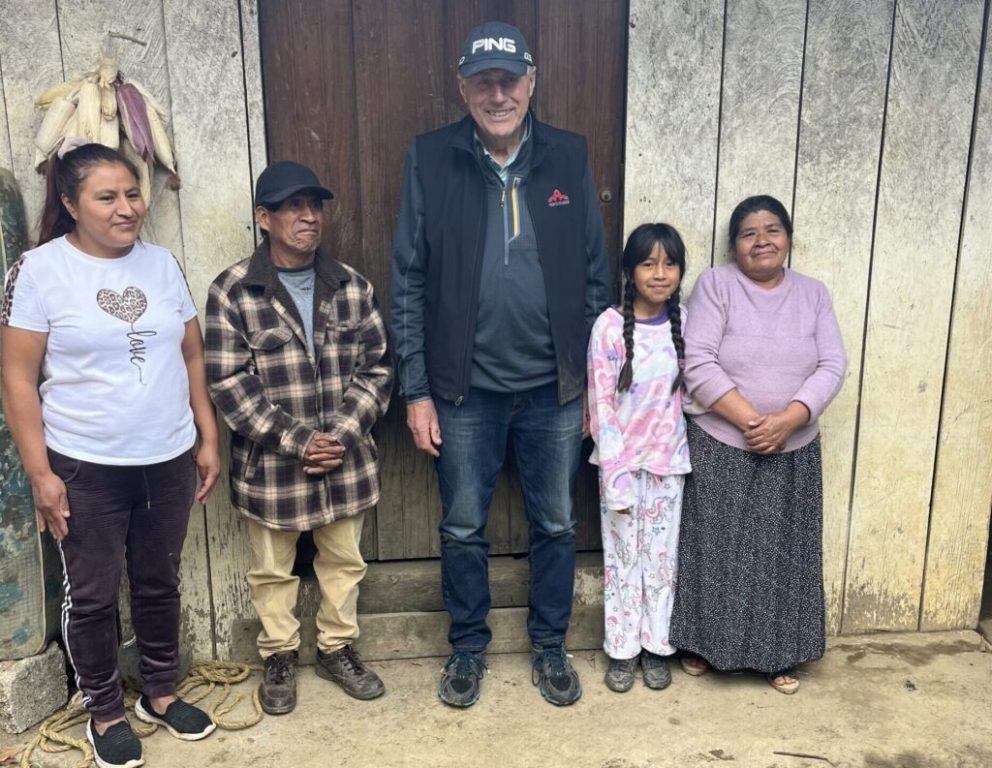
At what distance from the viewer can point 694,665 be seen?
3094mm

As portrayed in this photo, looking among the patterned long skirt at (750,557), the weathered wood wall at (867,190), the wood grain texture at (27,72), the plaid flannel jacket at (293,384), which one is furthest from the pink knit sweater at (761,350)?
the wood grain texture at (27,72)

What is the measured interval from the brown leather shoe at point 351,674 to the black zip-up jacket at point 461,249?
3.00ft

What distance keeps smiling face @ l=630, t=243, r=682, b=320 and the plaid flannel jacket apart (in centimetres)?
83

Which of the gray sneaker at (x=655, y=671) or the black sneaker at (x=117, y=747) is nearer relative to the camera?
the black sneaker at (x=117, y=747)

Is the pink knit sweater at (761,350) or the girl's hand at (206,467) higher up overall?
the pink knit sweater at (761,350)

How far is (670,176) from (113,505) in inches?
78.7

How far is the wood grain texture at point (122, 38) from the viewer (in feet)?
8.97

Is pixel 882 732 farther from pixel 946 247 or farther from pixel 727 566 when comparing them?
pixel 946 247

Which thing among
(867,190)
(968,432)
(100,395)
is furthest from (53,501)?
(968,432)

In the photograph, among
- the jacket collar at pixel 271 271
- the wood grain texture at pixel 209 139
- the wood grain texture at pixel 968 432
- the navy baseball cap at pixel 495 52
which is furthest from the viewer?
the wood grain texture at pixel 968 432

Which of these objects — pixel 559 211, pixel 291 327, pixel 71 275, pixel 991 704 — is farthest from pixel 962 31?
pixel 71 275

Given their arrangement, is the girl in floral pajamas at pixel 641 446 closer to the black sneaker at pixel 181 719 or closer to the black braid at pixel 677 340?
the black braid at pixel 677 340

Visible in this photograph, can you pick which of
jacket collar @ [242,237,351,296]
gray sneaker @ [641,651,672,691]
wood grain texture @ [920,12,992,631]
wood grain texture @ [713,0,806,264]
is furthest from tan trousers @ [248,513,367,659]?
wood grain texture @ [920,12,992,631]

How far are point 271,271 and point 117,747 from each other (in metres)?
1.45
